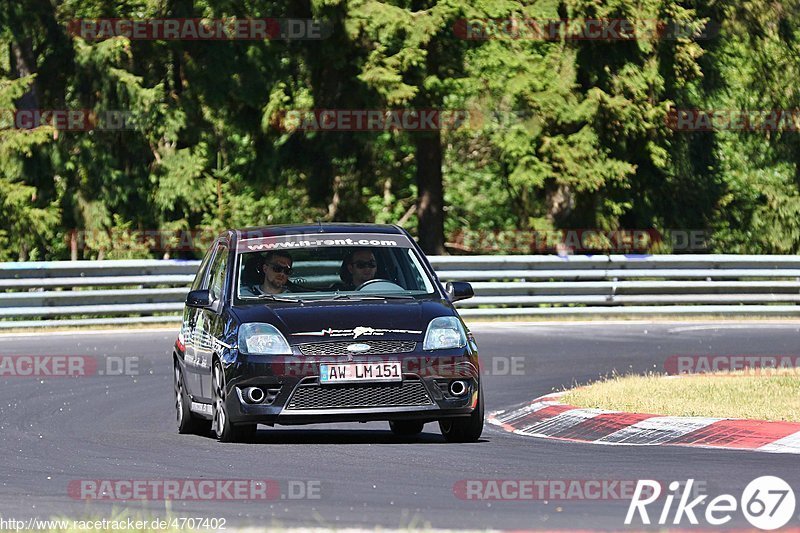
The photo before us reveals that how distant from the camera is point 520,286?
1005 inches

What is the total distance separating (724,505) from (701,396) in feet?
18.2

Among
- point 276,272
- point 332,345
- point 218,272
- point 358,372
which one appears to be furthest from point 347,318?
point 218,272

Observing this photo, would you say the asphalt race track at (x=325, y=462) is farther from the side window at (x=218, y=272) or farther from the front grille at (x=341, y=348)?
the side window at (x=218, y=272)

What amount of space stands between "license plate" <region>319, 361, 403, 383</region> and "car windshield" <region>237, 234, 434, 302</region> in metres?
0.90

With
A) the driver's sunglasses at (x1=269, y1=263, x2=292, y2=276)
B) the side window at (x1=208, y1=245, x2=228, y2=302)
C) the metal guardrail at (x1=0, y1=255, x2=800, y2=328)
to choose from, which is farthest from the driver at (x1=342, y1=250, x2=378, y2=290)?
the metal guardrail at (x1=0, y1=255, x2=800, y2=328)

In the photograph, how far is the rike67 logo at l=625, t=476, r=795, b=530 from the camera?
7.46m

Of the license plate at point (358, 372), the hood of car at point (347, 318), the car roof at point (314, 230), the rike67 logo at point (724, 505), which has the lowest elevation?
the rike67 logo at point (724, 505)

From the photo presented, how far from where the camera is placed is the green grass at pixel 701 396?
12188 millimetres

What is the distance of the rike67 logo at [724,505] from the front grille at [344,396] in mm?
2545

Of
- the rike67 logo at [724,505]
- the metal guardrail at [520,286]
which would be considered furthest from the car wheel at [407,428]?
the metal guardrail at [520,286]

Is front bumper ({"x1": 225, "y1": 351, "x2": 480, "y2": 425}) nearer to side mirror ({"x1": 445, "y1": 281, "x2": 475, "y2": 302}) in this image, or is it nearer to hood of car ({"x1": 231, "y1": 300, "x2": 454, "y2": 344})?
hood of car ({"x1": 231, "y1": 300, "x2": 454, "y2": 344})

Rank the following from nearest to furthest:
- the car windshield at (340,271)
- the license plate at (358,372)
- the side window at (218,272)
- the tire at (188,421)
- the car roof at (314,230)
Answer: the license plate at (358,372) < the car windshield at (340,271) < the side window at (218,272) < the car roof at (314,230) < the tire at (188,421)

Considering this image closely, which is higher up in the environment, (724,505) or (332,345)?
(332,345)

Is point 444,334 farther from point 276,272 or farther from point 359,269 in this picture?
point 276,272
